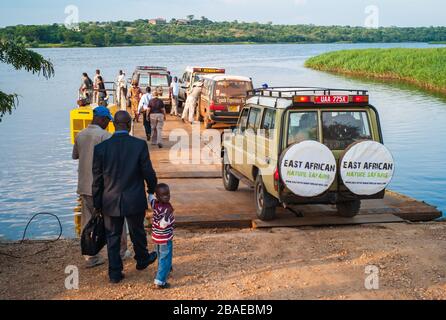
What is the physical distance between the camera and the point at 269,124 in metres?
10.7

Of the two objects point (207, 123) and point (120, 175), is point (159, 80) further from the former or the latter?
point (120, 175)

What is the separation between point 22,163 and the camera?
879 inches

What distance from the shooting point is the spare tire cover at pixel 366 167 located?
9562mm

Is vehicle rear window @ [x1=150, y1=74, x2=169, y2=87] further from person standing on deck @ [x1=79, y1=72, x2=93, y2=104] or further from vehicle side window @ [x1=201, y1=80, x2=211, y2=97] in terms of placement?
vehicle side window @ [x1=201, y1=80, x2=211, y2=97]

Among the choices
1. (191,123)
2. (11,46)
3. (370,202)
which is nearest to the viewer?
(11,46)

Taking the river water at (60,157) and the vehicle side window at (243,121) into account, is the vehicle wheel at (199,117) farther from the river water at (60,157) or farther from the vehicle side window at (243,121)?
the vehicle side window at (243,121)

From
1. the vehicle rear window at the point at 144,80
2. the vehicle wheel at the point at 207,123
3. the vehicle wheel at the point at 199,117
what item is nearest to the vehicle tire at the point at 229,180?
the vehicle wheel at the point at 207,123

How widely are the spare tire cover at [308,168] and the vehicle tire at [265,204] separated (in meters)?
0.89

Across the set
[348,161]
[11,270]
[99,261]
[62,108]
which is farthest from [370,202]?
[62,108]

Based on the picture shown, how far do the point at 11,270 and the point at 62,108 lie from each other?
3375 cm

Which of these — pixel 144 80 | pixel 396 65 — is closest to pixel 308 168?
pixel 144 80

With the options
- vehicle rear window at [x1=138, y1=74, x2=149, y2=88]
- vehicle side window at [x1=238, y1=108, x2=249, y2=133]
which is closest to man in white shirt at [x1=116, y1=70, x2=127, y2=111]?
vehicle rear window at [x1=138, y1=74, x2=149, y2=88]
